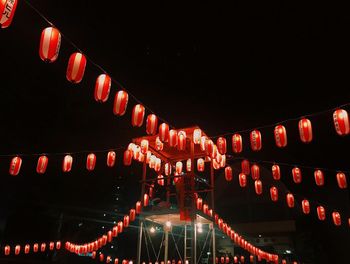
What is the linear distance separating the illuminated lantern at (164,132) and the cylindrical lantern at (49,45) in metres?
5.15

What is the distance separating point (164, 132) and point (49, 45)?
543 cm

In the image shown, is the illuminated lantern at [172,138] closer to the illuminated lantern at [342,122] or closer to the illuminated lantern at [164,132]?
the illuminated lantern at [164,132]

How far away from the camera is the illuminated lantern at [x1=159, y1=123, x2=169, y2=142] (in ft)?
36.9

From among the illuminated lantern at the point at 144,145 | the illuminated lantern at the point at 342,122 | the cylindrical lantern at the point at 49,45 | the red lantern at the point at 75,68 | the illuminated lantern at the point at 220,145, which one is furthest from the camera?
the illuminated lantern at the point at 220,145

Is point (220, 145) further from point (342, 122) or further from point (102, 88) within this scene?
point (102, 88)

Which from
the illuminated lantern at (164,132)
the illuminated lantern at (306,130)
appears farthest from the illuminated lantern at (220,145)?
the illuminated lantern at (306,130)

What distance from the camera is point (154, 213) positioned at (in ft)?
35.4

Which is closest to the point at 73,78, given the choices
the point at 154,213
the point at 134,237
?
the point at 154,213

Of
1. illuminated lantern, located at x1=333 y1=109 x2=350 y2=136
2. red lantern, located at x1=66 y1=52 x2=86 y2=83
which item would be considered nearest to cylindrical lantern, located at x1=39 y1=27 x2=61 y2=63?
red lantern, located at x1=66 y1=52 x2=86 y2=83

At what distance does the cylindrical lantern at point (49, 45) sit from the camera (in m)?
6.64

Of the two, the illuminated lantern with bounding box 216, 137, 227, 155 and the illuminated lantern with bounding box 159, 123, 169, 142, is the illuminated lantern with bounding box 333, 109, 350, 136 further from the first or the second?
the illuminated lantern with bounding box 159, 123, 169, 142

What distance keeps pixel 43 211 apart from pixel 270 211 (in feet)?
63.7

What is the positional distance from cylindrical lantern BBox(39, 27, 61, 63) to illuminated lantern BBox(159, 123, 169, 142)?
5152 mm

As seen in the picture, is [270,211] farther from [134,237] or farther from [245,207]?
[134,237]
